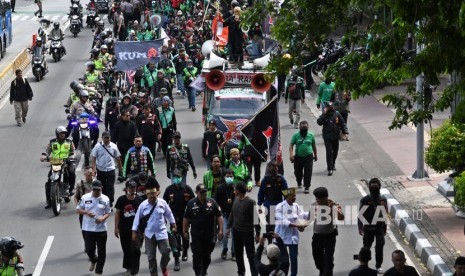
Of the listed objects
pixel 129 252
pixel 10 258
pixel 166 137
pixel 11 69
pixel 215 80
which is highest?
pixel 10 258

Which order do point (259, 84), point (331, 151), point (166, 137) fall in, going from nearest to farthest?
1. point (331, 151)
2. point (259, 84)
3. point (166, 137)

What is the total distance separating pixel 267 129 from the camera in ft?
79.6

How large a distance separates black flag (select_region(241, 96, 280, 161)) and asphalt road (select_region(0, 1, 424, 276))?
1.78m

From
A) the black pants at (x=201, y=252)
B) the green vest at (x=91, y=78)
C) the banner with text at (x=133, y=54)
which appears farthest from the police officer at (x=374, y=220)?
the green vest at (x=91, y=78)

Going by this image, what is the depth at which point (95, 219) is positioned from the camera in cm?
2036

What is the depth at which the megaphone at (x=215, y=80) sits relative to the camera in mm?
29312

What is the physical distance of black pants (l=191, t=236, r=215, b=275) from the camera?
65.3 ft

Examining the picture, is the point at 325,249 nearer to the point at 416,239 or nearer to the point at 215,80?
the point at 416,239

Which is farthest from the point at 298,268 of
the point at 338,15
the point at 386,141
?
the point at 386,141

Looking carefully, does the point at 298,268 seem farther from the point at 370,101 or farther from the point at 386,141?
the point at 370,101

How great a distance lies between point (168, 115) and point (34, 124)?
280 inches

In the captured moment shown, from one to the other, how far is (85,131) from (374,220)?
9166 millimetres

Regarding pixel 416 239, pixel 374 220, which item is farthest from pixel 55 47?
pixel 374 220

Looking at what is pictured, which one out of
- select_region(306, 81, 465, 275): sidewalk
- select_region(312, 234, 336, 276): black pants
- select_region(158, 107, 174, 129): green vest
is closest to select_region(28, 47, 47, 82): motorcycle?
select_region(306, 81, 465, 275): sidewalk
